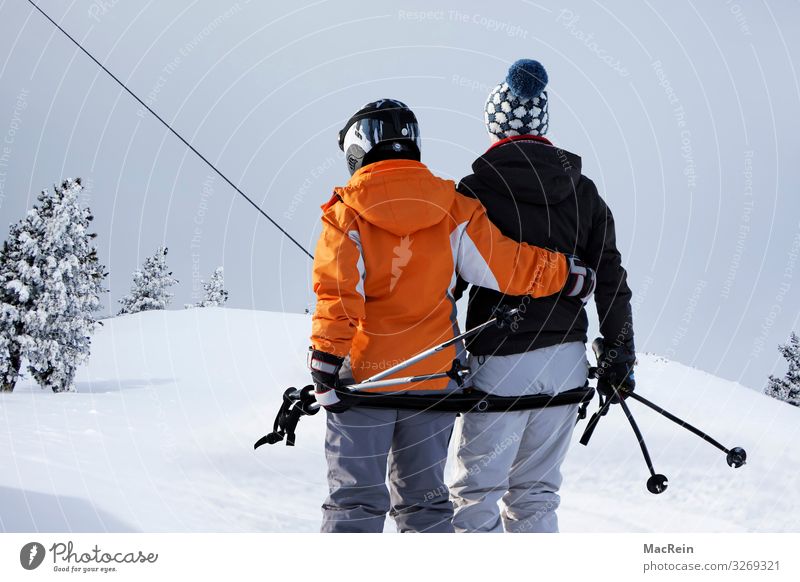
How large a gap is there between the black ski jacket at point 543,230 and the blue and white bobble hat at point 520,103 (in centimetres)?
8

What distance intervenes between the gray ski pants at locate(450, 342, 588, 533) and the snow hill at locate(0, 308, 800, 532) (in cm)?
213

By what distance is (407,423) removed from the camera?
319 centimetres

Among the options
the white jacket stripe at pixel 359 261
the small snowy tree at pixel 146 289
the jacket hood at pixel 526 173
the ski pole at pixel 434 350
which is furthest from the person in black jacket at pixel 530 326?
the small snowy tree at pixel 146 289

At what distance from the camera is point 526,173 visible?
3365mm

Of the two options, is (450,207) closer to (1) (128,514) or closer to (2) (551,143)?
(2) (551,143)

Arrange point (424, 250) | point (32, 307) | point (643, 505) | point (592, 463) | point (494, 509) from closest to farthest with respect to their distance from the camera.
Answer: point (424, 250)
point (494, 509)
point (643, 505)
point (592, 463)
point (32, 307)

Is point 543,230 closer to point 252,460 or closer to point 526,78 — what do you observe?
point 526,78

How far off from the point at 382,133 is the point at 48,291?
611 inches

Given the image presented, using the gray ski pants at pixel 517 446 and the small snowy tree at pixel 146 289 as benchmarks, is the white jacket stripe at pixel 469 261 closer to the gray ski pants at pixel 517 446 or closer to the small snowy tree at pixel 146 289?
the gray ski pants at pixel 517 446

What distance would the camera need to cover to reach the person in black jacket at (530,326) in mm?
3354

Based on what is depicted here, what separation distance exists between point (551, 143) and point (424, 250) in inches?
35.5

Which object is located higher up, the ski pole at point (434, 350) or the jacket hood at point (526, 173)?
the jacket hood at point (526, 173)

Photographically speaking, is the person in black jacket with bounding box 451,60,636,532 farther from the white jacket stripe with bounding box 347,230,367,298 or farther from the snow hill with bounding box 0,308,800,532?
the snow hill with bounding box 0,308,800,532

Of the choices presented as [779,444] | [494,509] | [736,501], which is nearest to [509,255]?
[494,509]
